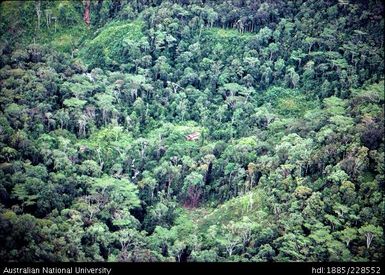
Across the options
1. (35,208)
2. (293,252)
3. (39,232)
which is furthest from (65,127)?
(293,252)

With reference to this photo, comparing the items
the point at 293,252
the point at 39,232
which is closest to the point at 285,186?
the point at 293,252

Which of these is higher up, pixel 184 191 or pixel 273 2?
pixel 273 2

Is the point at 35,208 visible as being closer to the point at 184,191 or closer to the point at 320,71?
the point at 184,191

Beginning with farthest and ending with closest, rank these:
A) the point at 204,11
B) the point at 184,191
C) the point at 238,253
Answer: the point at 204,11
the point at 184,191
the point at 238,253

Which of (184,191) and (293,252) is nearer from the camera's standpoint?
Answer: (293,252)

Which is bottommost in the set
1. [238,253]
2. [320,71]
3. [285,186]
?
[238,253]

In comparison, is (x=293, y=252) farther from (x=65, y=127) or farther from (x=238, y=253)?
(x=65, y=127)

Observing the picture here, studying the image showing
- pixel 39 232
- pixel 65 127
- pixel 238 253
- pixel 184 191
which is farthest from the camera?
pixel 65 127
